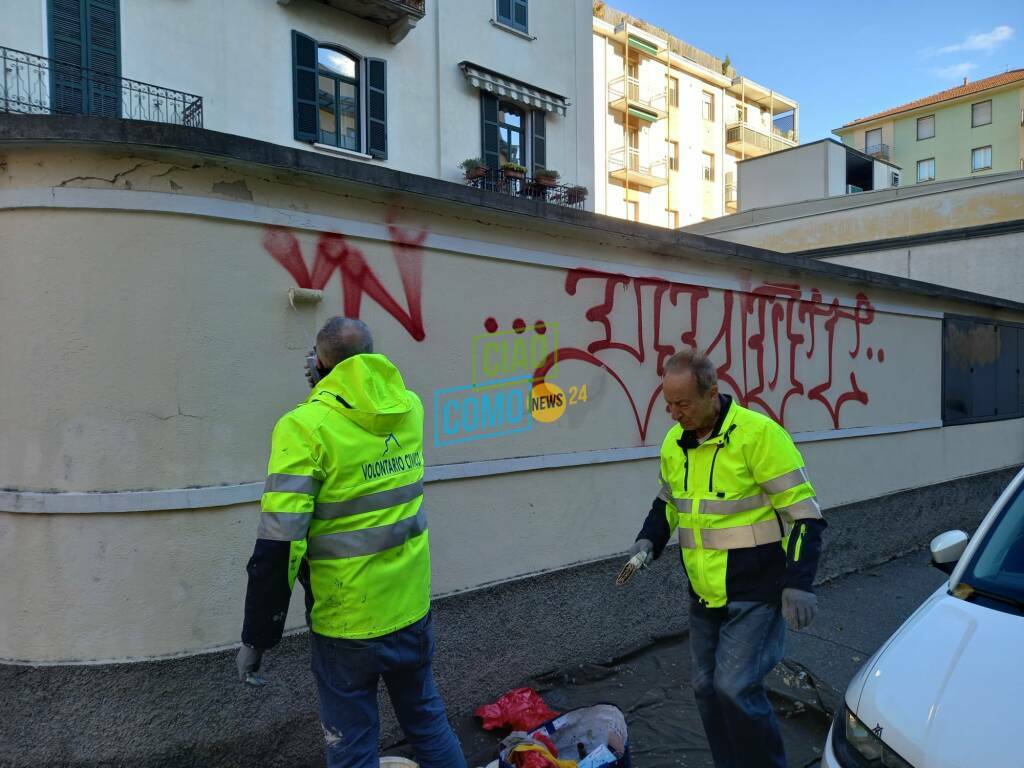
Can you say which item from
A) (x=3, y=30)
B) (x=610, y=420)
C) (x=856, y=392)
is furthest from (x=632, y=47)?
(x=610, y=420)

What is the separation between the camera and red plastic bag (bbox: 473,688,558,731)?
11.9 feet

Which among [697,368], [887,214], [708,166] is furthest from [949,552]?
[708,166]

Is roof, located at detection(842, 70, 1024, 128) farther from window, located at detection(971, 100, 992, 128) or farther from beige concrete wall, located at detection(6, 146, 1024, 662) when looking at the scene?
beige concrete wall, located at detection(6, 146, 1024, 662)

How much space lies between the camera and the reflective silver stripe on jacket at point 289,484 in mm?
Result: 2248

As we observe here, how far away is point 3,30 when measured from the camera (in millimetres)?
10109

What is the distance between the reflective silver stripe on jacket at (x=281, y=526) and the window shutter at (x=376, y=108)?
40.5ft

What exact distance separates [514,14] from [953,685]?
16613 millimetres

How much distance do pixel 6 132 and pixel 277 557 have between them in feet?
6.62

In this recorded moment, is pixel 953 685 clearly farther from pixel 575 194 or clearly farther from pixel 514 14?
pixel 514 14

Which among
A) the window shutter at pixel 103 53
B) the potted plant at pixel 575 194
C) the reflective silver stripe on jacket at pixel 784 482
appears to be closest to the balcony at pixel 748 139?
the potted plant at pixel 575 194

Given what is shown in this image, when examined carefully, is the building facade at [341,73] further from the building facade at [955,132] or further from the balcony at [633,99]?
the building facade at [955,132]

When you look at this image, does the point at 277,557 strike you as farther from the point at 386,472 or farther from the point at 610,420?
the point at 610,420

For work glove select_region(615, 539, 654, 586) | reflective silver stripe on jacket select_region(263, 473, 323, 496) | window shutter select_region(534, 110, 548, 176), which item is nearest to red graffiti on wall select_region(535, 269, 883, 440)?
work glove select_region(615, 539, 654, 586)

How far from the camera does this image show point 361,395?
2.44 m
